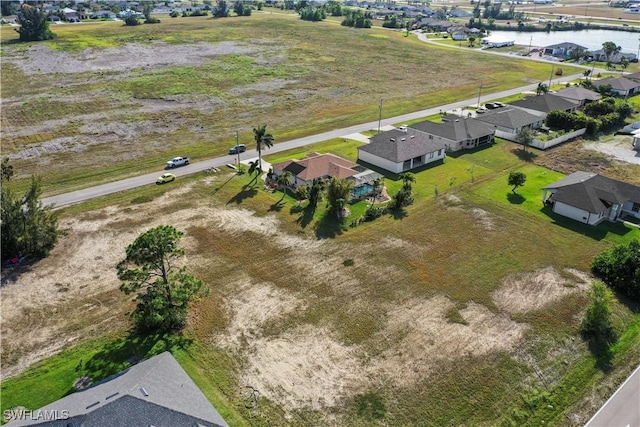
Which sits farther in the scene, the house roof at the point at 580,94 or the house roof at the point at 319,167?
the house roof at the point at 580,94

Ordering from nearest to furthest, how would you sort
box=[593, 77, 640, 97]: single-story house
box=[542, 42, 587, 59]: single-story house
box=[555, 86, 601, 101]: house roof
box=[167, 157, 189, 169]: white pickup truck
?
box=[167, 157, 189, 169]: white pickup truck < box=[555, 86, 601, 101]: house roof < box=[593, 77, 640, 97]: single-story house < box=[542, 42, 587, 59]: single-story house

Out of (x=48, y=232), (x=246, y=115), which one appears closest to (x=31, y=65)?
(x=246, y=115)

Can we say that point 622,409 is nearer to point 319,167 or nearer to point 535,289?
point 535,289

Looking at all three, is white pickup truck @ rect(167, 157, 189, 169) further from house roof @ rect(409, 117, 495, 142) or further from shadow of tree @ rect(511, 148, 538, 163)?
shadow of tree @ rect(511, 148, 538, 163)

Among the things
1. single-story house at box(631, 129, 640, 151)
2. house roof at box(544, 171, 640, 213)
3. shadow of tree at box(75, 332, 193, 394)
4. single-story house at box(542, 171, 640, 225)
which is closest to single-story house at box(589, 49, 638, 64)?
single-story house at box(631, 129, 640, 151)

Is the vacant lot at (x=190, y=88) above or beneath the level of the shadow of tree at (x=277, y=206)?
above

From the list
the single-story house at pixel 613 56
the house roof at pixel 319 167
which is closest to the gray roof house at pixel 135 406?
the house roof at pixel 319 167

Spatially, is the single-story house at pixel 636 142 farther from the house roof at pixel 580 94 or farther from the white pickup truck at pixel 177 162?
the white pickup truck at pixel 177 162

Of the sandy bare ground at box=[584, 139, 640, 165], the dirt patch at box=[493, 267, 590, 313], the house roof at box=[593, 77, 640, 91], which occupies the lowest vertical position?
the dirt patch at box=[493, 267, 590, 313]
